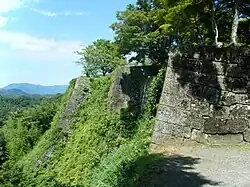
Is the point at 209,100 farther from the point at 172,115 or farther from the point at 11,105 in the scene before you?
the point at 11,105

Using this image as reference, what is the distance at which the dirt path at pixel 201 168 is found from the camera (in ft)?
16.7

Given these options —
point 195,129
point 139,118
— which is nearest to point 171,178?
point 195,129

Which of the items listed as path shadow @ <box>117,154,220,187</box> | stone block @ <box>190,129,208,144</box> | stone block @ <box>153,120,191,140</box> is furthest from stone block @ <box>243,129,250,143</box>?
path shadow @ <box>117,154,220,187</box>

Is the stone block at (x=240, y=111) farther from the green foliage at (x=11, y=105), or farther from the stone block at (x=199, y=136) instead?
the green foliage at (x=11, y=105)

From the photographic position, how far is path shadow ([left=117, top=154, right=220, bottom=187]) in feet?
16.7

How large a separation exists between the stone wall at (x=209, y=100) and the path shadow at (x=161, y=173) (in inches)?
41.4

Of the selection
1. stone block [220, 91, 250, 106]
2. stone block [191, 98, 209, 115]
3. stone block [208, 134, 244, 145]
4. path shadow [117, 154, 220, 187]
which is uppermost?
stone block [220, 91, 250, 106]

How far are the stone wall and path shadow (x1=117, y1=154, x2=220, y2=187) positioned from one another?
1.05m

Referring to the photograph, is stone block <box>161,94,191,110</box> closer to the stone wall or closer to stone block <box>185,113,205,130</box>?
the stone wall

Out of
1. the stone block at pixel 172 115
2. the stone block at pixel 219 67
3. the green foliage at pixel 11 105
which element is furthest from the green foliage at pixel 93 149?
the green foliage at pixel 11 105

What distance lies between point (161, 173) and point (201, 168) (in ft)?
2.53

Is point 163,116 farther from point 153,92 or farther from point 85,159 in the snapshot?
point 85,159

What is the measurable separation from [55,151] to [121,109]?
489 cm

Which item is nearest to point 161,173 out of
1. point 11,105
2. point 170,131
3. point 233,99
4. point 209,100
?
point 170,131
